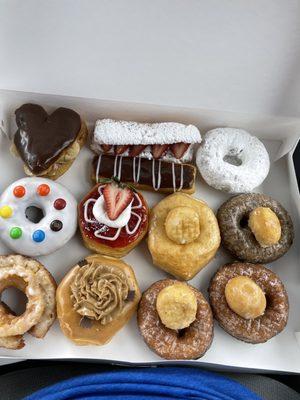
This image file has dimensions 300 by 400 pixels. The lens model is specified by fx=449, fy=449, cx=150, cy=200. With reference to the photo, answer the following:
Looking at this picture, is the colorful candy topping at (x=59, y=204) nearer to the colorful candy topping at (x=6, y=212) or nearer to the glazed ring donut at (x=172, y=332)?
the colorful candy topping at (x=6, y=212)

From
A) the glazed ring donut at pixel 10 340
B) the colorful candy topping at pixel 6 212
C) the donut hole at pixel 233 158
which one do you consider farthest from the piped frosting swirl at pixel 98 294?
the donut hole at pixel 233 158

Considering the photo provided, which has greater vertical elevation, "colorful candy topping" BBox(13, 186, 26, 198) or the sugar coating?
the sugar coating

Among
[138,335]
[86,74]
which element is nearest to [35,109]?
[86,74]

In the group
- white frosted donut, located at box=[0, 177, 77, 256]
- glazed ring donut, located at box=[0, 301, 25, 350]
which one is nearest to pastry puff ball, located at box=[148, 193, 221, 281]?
white frosted donut, located at box=[0, 177, 77, 256]

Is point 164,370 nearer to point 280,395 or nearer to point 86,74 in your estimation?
point 280,395

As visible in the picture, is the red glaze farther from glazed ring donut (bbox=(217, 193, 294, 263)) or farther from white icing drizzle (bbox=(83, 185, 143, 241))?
glazed ring donut (bbox=(217, 193, 294, 263))

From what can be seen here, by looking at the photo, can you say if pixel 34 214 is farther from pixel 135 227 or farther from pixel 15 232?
pixel 135 227

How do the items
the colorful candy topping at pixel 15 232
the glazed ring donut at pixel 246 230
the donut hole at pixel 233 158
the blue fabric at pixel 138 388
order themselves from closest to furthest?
1. the blue fabric at pixel 138 388
2. the colorful candy topping at pixel 15 232
3. the glazed ring donut at pixel 246 230
4. the donut hole at pixel 233 158
